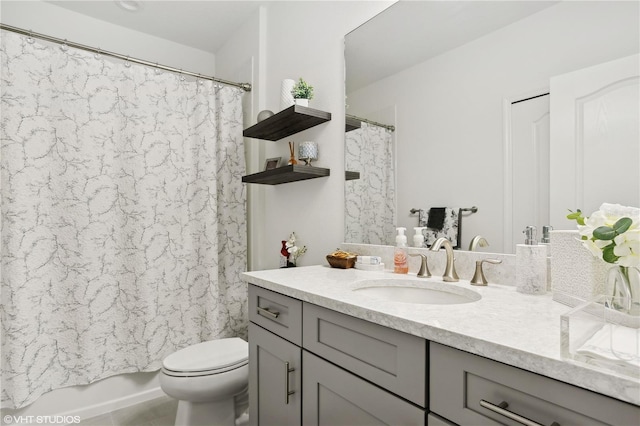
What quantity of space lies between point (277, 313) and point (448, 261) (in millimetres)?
662

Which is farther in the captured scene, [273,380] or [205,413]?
[205,413]

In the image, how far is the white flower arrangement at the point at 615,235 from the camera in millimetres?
684

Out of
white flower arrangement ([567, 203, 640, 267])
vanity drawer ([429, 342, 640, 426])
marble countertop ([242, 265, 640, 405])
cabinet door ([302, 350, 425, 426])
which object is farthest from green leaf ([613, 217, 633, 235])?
cabinet door ([302, 350, 425, 426])

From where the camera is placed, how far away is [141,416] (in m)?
2.03

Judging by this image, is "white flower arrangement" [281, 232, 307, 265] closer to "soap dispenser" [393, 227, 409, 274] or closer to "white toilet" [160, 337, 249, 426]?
"white toilet" [160, 337, 249, 426]

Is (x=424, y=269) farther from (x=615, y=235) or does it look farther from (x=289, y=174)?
(x=289, y=174)

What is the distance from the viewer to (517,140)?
1131 mm

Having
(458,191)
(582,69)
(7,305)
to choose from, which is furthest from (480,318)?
(7,305)

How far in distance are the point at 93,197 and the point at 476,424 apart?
2164mm

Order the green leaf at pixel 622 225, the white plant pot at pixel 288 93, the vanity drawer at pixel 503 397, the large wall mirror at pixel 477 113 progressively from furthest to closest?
Answer: the white plant pot at pixel 288 93 → the large wall mirror at pixel 477 113 → the green leaf at pixel 622 225 → the vanity drawer at pixel 503 397

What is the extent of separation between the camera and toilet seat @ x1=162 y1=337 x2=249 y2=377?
5.33ft

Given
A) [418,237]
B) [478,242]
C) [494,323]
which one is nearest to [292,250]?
[418,237]

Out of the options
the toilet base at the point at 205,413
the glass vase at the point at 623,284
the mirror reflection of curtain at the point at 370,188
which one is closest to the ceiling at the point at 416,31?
the mirror reflection of curtain at the point at 370,188

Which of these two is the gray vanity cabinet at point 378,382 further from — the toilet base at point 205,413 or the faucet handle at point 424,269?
the faucet handle at point 424,269
